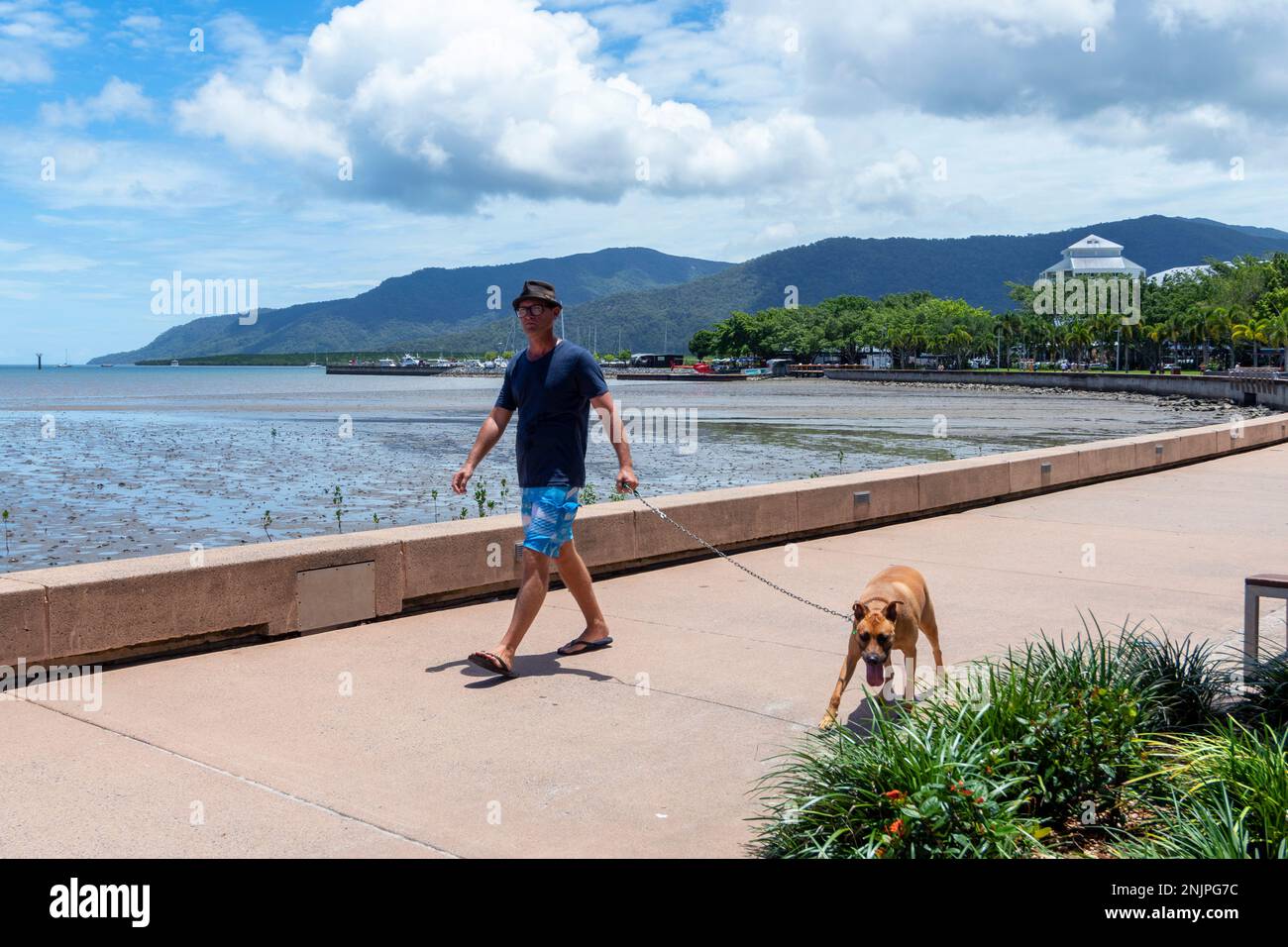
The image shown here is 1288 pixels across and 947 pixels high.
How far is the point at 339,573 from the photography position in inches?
288

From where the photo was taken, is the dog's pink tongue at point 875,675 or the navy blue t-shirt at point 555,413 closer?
the dog's pink tongue at point 875,675

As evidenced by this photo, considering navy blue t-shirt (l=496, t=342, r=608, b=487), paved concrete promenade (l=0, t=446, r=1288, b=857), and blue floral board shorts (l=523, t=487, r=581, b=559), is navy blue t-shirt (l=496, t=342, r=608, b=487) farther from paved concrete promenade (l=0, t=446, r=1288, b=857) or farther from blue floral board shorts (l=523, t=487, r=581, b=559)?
paved concrete promenade (l=0, t=446, r=1288, b=857)

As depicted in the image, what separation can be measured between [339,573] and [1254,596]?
491 centimetres

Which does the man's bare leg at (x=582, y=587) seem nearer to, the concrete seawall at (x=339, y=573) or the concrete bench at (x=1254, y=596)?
the concrete seawall at (x=339, y=573)

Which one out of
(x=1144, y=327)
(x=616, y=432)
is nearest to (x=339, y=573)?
(x=616, y=432)

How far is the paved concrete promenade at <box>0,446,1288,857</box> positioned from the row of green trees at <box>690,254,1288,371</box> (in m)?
104

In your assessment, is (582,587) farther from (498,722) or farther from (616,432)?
(498,722)

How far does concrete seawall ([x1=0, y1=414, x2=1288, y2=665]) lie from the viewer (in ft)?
20.4

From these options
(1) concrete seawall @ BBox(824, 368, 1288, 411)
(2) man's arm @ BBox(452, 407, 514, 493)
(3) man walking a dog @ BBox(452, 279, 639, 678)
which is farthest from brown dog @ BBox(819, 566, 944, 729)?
(1) concrete seawall @ BBox(824, 368, 1288, 411)

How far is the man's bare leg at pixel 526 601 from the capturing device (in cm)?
631

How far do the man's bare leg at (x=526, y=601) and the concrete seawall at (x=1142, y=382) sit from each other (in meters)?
66.1

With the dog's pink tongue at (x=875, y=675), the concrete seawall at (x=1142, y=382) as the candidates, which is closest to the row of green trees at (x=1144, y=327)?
the concrete seawall at (x=1142, y=382)
